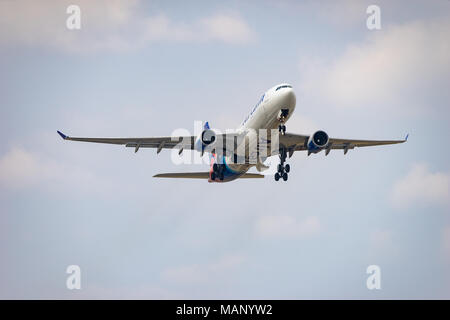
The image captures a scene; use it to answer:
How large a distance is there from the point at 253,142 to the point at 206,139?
3286 millimetres

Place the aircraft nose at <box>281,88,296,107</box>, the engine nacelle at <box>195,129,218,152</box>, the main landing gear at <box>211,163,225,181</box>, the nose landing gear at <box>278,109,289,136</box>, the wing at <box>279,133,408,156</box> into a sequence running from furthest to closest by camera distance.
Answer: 1. the main landing gear at <box>211,163,225,181</box>
2. the wing at <box>279,133,408,156</box>
3. the engine nacelle at <box>195,129,218,152</box>
4. the nose landing gear at <box>278,109,289,136</box>
5. the aircraft nose at <box>281,88,296,107</box>

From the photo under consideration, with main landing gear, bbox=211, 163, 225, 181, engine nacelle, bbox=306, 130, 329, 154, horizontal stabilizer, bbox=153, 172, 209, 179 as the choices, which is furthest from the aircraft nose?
horizontal stabilizer, bbox=153, 172, 209, 179

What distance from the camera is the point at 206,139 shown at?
49.6 meters

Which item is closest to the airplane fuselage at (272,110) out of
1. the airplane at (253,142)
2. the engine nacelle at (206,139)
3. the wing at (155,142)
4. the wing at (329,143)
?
the airplane at (253,142)

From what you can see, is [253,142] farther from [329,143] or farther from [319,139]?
[329,143]

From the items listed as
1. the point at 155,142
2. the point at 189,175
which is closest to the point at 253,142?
the point at 155,142

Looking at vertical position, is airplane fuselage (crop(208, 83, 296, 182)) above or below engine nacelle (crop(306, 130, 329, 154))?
above

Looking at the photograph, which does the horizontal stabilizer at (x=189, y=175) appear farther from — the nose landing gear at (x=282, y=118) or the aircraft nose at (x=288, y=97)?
the aircraft nose at (x=288, y=97)

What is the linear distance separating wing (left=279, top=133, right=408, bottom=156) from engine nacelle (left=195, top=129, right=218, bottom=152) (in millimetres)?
5295

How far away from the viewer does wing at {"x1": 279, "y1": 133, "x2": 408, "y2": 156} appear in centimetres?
5269

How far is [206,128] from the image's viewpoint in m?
53.8

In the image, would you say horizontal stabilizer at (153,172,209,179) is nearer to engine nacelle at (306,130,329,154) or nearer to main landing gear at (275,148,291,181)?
→ main landing gear at (275,148,291,181)

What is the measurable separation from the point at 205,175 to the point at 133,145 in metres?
7.97
